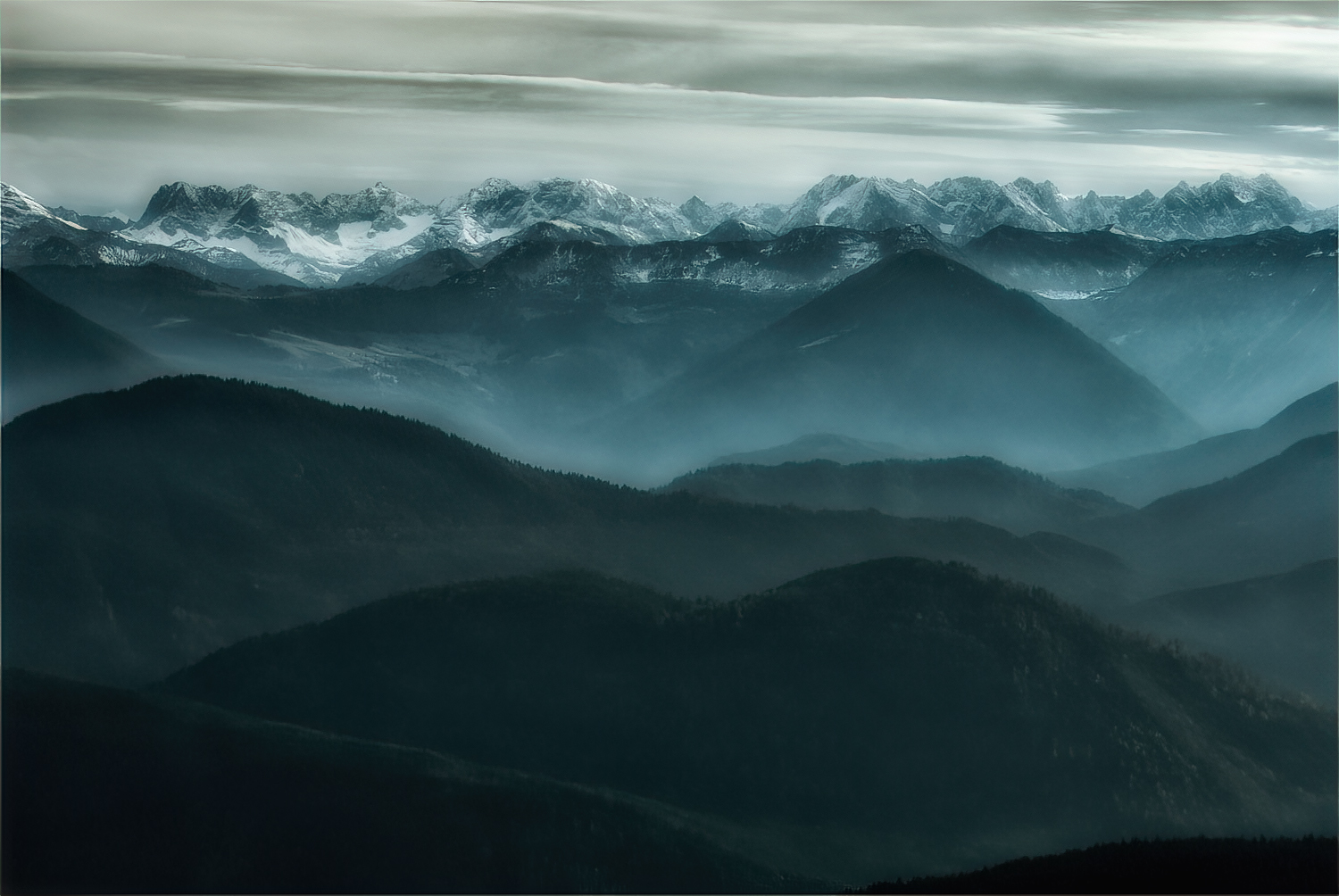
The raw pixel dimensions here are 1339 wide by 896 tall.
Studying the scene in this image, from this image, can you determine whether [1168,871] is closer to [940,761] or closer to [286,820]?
[940,761]

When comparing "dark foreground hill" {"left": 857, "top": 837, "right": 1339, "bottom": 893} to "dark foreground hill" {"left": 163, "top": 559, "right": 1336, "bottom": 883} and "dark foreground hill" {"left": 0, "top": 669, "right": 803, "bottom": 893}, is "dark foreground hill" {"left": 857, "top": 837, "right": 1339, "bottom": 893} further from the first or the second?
"dark foreground hill" {"left": 163, "top": 559, "right": 1336, "bottom": 883}

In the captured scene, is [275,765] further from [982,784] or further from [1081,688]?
[1081,688]

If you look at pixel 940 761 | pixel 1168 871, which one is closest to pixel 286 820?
pixel 940 761

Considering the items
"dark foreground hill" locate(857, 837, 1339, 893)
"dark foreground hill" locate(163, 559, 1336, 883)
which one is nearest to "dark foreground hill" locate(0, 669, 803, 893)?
"dark foreground hill" locate(163, 559, 1336, 883)

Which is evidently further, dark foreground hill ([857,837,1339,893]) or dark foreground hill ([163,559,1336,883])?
dark foreground hill ([163,559,1336,883])

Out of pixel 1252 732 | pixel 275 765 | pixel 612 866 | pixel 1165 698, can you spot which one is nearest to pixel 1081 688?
pixel 1165 698

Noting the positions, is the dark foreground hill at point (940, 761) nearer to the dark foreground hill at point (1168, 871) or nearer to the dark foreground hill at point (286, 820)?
the dark foreground hill at point (286, 820)

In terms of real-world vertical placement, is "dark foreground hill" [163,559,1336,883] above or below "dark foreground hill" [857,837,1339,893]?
above
